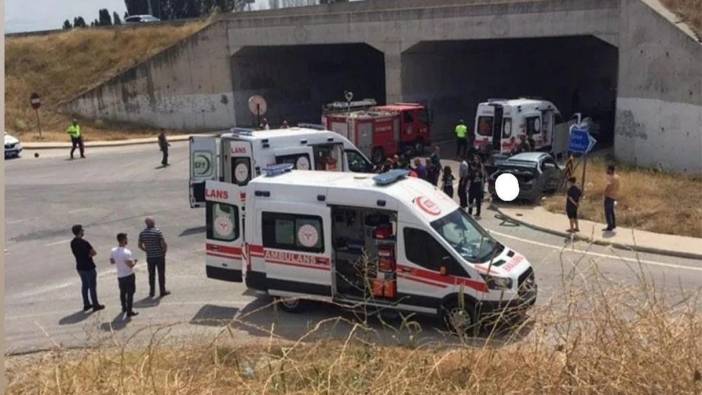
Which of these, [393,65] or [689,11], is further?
[393,65]

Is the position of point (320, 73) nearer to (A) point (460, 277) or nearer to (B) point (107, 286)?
(B) point (107, 286)

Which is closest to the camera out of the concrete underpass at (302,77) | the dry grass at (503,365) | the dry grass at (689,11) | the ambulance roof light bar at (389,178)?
the dry grass at (503,365)

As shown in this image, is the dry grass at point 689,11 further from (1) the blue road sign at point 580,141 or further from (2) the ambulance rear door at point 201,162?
(2) the ambulance rear door at point 201,162

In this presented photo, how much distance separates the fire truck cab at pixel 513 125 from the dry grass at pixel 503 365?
66.9 ft

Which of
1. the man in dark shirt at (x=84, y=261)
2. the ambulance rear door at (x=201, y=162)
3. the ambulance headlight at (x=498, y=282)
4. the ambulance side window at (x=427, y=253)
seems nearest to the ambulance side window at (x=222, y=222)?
the man in dark shirt at (x=84, y=261)

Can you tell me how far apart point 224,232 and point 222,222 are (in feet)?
0.60

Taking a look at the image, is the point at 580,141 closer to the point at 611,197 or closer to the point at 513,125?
the point at 611,197

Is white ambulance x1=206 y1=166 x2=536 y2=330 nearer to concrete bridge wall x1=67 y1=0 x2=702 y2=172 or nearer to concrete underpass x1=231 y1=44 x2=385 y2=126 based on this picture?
concrete bridge wall x1=67 y1=0 x2=702 y2=172

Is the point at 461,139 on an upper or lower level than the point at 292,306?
upper

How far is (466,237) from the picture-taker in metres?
11.7

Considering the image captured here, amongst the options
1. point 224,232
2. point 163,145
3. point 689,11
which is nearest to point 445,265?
point 224,232

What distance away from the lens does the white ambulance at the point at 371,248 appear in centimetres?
1113

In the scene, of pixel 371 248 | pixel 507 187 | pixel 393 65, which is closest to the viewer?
pixel 371 248

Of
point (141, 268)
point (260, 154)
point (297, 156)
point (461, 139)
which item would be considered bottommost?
point (141, 268)
